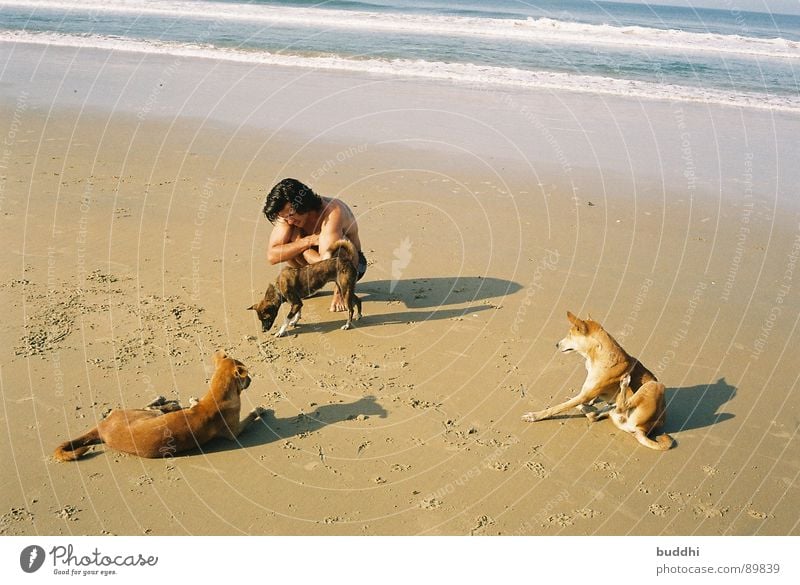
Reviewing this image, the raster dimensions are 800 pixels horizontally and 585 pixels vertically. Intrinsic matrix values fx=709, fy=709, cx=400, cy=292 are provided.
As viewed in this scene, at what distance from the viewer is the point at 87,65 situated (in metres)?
19.9

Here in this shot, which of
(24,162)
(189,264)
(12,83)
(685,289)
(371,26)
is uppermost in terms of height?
(371,26)

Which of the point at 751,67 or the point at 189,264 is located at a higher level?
the point at 751,67

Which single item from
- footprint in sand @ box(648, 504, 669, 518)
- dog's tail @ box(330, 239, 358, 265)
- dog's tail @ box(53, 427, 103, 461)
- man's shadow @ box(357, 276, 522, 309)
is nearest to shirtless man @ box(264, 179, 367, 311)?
dog's tail @ box(330, 239, 358, 265)

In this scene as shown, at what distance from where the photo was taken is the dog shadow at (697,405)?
646cm

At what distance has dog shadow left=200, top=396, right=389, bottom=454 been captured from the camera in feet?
19.5

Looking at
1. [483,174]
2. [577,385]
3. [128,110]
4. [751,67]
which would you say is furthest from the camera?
[751,67]

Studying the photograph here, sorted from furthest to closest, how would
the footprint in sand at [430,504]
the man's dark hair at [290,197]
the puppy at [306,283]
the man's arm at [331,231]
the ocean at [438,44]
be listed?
the ocean at [438,44], the man's arm at [331,231], the man's dark hair at [290,197], the puppy at [306,283], the footprint in sand at [430,504]

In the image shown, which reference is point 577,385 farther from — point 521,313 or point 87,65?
point 87,65

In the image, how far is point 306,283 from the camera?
308 inches

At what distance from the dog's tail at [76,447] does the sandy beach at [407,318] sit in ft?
0.37

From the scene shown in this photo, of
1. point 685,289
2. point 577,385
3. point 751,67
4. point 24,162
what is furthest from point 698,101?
point 24,162

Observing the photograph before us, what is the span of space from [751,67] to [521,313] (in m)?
24.5

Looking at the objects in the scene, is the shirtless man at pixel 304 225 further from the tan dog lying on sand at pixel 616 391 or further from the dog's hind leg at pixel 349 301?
the tan dog lying on sand at pixel 616 391
